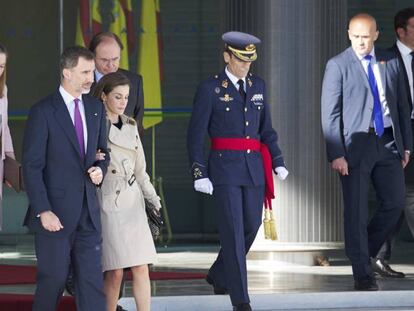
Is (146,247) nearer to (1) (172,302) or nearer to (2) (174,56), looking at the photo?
(1) (172,302)

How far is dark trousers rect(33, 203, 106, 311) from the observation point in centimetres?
777

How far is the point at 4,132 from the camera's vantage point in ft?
27.8

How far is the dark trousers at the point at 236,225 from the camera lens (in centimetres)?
890

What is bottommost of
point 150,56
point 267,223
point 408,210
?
point 408,210

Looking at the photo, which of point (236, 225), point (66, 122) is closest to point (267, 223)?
point (236, 225)

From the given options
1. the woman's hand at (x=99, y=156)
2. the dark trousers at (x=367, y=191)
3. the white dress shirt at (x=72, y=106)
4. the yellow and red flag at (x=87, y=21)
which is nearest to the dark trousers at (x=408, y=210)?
the dark trousers at (x=367, y=191)

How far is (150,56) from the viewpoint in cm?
1335

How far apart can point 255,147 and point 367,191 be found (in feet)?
3.92

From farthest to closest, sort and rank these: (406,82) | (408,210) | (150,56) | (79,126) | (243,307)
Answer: (150,56)
(408,210)
(406,82)
(243,307)
(79,126)

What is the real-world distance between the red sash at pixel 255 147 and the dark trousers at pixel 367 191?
36.4 inches

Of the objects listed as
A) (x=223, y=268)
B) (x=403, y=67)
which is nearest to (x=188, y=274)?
(x=223, y=268)

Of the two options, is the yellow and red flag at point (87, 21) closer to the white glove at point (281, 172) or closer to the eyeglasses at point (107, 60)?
the eyeglasses at point (107, 60)

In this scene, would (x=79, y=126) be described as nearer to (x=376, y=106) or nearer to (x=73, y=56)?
(x=73, y=56)

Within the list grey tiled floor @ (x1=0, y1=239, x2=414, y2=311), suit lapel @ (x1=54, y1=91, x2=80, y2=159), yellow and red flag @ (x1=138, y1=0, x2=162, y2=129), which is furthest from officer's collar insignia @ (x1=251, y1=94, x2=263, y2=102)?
yellow and red flag @ (x1=138, y1=0, x2=162, y2=129)
